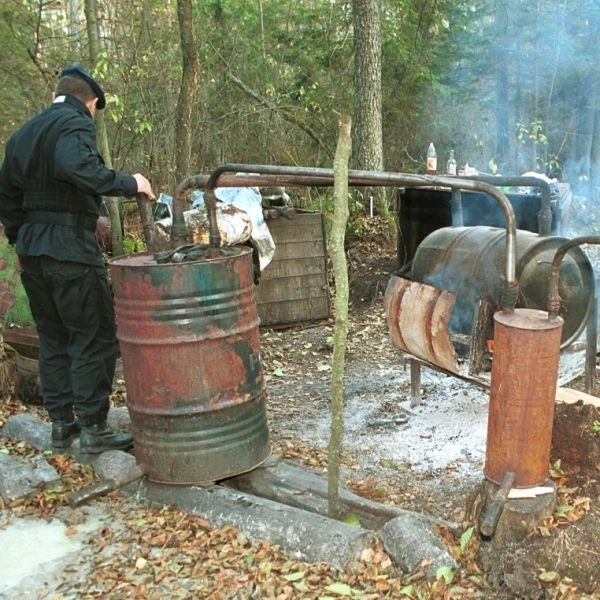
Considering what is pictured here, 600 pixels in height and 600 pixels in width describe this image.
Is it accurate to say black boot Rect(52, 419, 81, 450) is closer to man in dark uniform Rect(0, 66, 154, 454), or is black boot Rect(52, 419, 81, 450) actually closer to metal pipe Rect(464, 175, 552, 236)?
man in dark uniform Rect(0, 66, 154, 454)

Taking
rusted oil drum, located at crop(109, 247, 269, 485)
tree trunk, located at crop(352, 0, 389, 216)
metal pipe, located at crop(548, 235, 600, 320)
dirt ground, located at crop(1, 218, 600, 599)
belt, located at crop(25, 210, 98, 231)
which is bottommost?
dirt ground, located at crop(1, 218, 600, 599)

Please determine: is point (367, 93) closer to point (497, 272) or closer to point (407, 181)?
point (497, 272)

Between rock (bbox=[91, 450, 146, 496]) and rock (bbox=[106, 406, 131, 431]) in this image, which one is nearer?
rock (bbox=[91, 450, 146, 496])

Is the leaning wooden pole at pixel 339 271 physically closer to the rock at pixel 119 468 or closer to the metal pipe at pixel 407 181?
the metal pipe at pixel 407 181

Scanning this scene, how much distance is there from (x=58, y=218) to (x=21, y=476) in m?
1.52

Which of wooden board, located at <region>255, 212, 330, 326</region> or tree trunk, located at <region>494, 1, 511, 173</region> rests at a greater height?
tree trunk, located at <region>494, 1, 511, 173</region>

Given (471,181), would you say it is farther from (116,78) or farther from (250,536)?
(116,78)

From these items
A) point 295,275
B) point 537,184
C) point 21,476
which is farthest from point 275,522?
point 295,275

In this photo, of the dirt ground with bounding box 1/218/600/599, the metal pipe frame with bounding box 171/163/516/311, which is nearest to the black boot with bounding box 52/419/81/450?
the dirt ground with bounding box 1/218/600/599

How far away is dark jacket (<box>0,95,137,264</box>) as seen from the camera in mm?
3730

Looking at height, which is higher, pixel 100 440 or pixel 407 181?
pixel 407 181

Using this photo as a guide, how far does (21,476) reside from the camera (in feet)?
12.7

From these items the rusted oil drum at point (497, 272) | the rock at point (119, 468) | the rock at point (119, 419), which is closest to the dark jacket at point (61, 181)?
the rock at point (119, 468)

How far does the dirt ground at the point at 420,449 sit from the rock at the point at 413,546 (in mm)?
88
